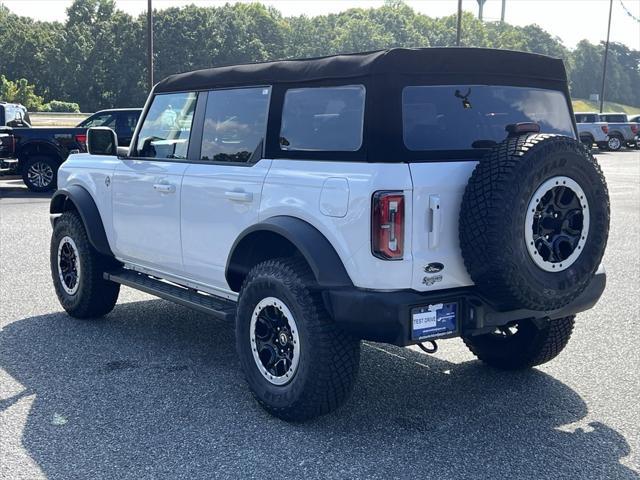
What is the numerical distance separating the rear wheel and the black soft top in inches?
499

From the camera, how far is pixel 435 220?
12.3ft

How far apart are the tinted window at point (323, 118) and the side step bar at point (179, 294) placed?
109 cm

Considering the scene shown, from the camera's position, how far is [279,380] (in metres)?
4.16

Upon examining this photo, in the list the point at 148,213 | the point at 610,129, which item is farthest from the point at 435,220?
the point at 610,129

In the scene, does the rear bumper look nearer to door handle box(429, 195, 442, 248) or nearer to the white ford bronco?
the white ford bronco

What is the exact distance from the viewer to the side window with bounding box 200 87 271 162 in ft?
15.1

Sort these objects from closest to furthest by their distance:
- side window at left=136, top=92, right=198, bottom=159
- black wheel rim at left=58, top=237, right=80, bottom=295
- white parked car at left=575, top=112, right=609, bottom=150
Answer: side window at left=136, top=92, right=198, bottom=159
black wheel rim at left=58, top=237, right=80, bottom=295
white parked car at left=575, top=112, right=609, bottom=150

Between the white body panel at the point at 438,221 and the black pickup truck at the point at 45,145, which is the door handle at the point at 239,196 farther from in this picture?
the black pickup truck at the point at 45,145

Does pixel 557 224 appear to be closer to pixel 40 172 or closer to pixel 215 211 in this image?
pixel 215 211

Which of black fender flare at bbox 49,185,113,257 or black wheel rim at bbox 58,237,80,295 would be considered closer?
black fender flare at bbox 49,185,113,257

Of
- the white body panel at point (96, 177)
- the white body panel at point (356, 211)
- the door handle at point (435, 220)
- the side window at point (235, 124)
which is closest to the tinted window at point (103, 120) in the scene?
the white body panel at point (96, 177)

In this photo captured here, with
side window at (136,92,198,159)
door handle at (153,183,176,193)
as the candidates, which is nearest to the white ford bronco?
door handle at (153,183,176,193)

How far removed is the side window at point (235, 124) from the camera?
460 centimetres

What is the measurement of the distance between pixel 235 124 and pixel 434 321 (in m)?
1.86
